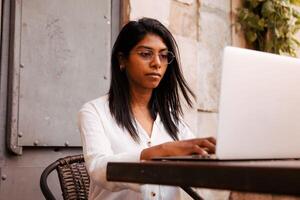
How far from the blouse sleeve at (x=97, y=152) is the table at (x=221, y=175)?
0.41m

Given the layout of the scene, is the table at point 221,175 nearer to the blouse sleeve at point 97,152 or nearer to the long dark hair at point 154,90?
the blouse sleeve at point 97,152

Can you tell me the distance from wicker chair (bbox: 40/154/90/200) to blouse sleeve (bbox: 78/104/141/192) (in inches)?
14.0

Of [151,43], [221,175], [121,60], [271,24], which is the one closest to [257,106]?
[221,175]

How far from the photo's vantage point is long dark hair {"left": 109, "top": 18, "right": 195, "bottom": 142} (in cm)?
200

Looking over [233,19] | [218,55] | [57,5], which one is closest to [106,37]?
[57,5]

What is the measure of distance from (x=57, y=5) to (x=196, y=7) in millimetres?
1339

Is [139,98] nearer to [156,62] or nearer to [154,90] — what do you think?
[154,90]

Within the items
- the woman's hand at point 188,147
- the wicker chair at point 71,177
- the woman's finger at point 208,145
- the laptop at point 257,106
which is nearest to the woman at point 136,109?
the wicker chair at point 71,177

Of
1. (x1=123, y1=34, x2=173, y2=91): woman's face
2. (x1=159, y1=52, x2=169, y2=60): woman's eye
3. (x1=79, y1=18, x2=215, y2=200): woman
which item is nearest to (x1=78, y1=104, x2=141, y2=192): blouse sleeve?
→ (x1=79, y1=18, x2=215, y2=200): woman

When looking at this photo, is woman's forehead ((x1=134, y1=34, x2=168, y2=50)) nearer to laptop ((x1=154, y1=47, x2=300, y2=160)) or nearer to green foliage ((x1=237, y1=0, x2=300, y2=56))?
laptop ((x1=154, y1=47, x2=300, y2=160))

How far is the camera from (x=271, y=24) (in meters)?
4.12

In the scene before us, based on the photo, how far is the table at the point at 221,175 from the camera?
0.77 meters

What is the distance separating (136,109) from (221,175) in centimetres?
126

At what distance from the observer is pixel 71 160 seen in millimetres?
2197
